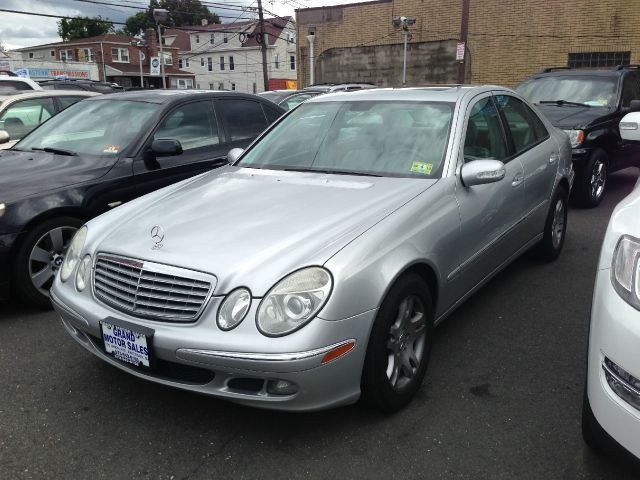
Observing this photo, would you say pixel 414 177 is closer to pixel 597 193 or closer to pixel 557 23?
pixel 597 193

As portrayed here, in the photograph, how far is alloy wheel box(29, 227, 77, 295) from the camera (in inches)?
152

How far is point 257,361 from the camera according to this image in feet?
7.10

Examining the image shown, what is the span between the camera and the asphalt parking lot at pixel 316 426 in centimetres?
235

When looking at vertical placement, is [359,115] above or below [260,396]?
above

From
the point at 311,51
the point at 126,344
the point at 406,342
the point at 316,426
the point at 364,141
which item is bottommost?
the point at 316,426

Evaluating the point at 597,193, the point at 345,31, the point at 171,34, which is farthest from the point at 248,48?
the point at 597,193

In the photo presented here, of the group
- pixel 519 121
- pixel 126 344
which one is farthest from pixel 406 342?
pixel 519 121

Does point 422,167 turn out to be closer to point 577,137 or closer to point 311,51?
point 577,137

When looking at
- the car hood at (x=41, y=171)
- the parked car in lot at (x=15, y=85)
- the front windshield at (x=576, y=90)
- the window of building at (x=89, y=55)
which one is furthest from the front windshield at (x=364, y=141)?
the window of building at (x=89, y=55)

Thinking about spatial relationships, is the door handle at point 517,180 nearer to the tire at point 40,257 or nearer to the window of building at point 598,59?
the tire at point 40,257

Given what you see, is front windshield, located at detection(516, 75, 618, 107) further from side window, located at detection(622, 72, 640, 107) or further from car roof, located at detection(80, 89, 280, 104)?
car roof, located at detection(80, 89, 280, 104)

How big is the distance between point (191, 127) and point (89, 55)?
5582cm

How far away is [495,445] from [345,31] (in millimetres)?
25684

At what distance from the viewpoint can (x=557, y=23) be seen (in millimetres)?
20781
